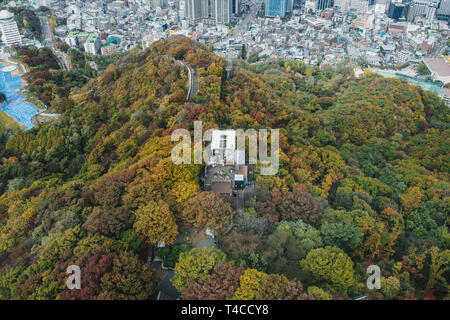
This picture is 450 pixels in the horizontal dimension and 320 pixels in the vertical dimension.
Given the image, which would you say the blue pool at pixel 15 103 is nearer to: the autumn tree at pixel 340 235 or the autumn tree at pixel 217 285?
the autumn tree at pixel 217 285

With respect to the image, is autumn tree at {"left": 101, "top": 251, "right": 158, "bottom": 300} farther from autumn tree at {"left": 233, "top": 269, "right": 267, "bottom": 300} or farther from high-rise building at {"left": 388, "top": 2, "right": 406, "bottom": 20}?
high-rise building at {"left": 388, "top": 2, "right": 406, "bottom": 20}

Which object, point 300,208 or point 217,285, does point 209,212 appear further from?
point 300,208

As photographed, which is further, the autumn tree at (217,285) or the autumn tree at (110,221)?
the autumn tree at (110,221)

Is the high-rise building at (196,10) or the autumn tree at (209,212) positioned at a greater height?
the autumn tree at (209,212)

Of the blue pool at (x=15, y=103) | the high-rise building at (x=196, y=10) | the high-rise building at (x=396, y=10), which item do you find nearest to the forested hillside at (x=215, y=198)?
the blue pool at (x=15, y=103)

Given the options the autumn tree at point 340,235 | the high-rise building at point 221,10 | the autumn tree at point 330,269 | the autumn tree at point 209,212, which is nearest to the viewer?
the autumn tree at point 330,269

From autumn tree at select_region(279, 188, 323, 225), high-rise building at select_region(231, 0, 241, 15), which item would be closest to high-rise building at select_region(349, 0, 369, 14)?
high-rise building at select_region(231, 0, 241, 15)

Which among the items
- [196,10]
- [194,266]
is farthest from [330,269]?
[196,10]
